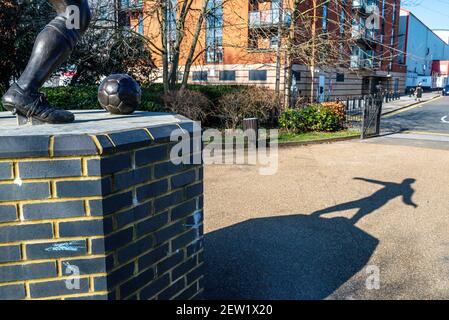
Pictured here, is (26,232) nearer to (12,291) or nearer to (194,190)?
(12,291)

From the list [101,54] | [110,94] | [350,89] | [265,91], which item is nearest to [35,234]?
[110,94]

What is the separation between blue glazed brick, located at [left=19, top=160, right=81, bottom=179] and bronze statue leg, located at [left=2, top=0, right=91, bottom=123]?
65cm

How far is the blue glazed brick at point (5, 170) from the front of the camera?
1811 mm

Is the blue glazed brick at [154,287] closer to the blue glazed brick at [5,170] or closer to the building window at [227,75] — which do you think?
the blue glazed brick at [5,170]

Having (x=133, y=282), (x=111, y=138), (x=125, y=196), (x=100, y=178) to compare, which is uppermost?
(x=111, y=138)

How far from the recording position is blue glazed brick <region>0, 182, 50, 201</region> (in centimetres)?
183

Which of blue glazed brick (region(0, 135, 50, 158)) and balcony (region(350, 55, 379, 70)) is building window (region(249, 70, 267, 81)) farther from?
blue glazed brick (region(0, 135, 50, 158))

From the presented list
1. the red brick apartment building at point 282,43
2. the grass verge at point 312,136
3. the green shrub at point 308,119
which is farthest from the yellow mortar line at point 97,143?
the red brick apartment building at point 282,43

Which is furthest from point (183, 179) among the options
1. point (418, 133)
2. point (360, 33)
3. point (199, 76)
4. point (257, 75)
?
point (199, 76)

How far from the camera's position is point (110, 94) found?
3.09m

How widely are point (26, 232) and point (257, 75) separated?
25.6 meters

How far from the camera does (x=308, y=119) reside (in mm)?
13320

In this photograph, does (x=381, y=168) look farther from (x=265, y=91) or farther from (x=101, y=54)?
(x=101, y=54)
